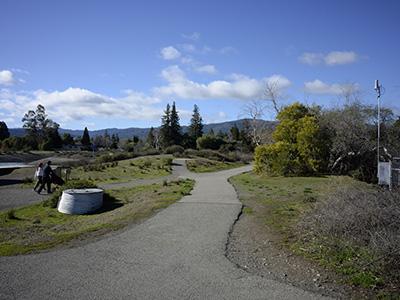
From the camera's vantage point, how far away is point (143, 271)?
6.80 meters

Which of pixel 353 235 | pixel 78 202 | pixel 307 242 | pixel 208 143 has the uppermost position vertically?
pixel 208 143

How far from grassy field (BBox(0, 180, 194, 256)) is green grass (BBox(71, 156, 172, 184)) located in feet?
35.5

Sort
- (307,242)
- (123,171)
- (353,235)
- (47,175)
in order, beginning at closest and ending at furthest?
(353,235), (307,242), (47,175), (123,171)

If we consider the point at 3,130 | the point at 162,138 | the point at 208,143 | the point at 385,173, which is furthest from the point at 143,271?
the point at 3,130

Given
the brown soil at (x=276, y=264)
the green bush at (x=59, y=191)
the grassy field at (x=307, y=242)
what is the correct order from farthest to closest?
the green bush at (x=59, y=191), the grassy field at (x=307, y=242), the brown soil at (x=276, y=264)

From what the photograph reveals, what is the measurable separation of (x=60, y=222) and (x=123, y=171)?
61.9 feet

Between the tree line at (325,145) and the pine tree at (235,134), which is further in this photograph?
the pine tree at (235,134)

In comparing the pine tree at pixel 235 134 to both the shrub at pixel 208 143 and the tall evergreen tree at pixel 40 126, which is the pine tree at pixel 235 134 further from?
the tall evergreen tree at pixel 40 126

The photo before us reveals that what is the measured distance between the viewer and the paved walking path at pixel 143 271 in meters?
5.78

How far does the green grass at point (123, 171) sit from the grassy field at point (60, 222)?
35.5 ft

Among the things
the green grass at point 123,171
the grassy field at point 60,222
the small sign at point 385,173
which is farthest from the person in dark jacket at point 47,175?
the small sign at point 385,173

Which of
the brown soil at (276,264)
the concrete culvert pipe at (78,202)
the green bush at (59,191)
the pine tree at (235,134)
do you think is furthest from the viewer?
the pine tree at (235,134)

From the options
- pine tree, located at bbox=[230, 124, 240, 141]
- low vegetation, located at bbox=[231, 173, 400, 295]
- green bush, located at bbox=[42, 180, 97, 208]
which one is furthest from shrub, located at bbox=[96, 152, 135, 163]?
pine tree, located at bbox=[230, 124, 240, 141]

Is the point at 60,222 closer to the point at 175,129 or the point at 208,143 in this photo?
the point at 208,143
